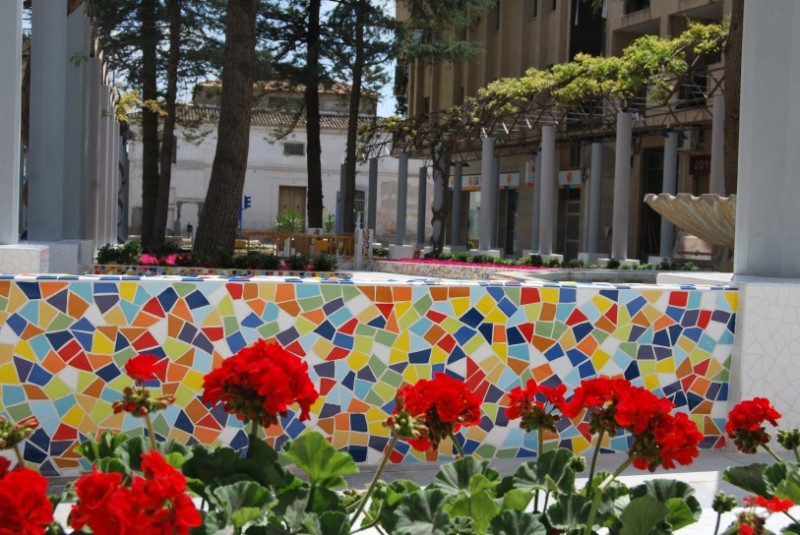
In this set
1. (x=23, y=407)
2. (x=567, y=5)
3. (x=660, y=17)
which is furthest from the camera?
(x=567, y=5)

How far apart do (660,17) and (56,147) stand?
22.1 metres

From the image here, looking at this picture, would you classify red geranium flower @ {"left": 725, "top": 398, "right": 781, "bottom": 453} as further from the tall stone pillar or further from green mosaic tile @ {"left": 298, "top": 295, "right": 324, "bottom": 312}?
the tall stone pillar

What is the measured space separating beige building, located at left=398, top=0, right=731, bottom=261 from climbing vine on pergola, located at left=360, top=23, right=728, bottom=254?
54 cm

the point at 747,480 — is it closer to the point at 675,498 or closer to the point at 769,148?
the point at 675,498

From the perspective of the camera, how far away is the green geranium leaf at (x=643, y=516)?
2.97 meters

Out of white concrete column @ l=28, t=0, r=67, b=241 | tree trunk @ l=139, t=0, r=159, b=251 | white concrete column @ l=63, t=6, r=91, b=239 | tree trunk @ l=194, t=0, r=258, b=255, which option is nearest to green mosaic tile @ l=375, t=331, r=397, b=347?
white concrete column @ l=28, t=0, r=67, b=241

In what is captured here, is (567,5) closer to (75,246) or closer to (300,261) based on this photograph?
(300,261)

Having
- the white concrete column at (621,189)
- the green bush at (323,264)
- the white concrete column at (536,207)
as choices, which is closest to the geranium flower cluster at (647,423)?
the green bush at (323,264)

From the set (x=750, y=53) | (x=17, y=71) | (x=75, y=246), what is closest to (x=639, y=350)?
(x=750, y=53)

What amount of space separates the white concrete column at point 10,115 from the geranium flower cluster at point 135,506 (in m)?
5.71

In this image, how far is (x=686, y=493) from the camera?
10.5ft

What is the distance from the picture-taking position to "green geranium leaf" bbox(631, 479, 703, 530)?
3.10 metres

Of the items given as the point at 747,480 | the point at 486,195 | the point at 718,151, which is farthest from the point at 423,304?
the point at 486,195

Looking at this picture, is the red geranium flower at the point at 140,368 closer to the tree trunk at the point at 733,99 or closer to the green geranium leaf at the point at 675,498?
the green geranium leaf at the point at 675,498
